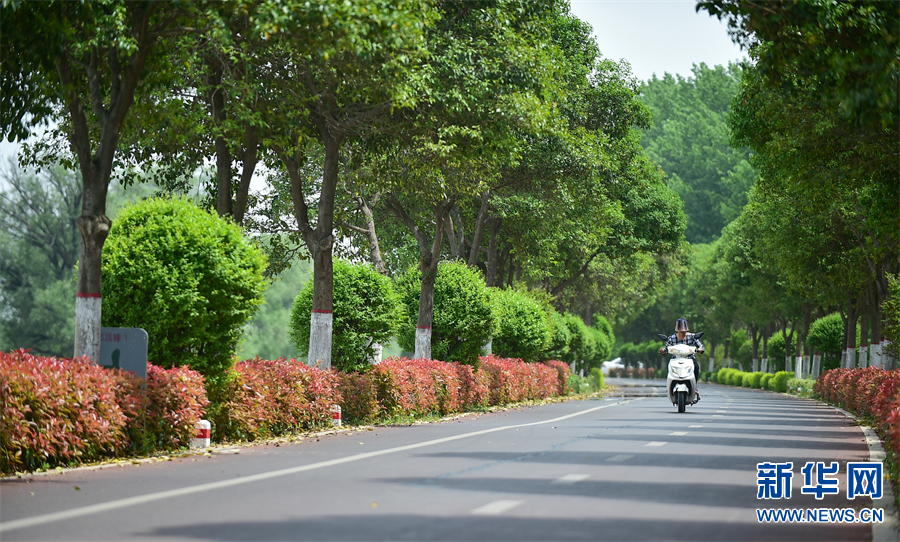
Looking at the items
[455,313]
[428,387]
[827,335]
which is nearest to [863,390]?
[455,313]

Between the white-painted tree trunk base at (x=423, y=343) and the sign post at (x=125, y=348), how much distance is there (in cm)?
1547

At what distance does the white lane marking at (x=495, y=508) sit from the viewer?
8870 mm

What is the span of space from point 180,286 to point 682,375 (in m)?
13.8

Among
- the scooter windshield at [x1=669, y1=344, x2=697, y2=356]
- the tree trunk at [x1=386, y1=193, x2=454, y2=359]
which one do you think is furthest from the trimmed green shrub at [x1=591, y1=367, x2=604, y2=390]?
the scooter windshield at [x1=669, y1=344, x2=697, y2=356]

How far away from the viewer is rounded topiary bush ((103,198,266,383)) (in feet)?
50.1

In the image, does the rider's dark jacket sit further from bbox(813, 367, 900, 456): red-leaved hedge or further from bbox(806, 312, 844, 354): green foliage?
bbox(806, 312, 844, 354): green foliage

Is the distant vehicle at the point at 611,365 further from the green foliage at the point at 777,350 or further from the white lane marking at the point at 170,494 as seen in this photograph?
the white lane marking at the point at 170,494

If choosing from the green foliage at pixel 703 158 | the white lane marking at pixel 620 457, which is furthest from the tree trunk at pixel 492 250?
the green foliage at pixel 703 158

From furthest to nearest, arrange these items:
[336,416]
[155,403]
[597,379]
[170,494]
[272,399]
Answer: [597,379] → [336,416] → [272,399] → [155,403] → [170,494]

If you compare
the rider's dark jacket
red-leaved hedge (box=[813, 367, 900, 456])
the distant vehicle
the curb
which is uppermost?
the rider's dark jacket

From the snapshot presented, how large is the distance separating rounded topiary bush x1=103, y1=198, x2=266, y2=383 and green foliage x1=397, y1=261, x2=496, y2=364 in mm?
14738

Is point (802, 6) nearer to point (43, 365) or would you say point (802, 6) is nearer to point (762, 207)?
point (43, 365)

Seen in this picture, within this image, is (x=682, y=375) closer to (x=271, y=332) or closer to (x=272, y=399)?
(x=272, y=399)

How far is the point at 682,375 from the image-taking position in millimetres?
25516
